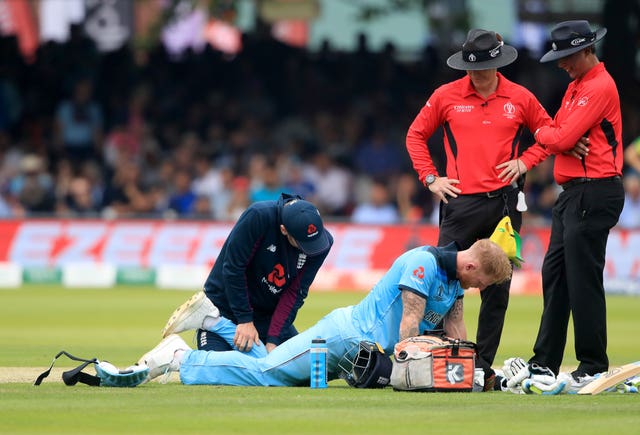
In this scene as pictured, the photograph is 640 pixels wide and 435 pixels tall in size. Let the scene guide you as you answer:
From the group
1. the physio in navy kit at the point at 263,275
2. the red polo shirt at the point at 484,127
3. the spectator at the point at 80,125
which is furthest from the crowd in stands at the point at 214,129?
the physio in navy kit at the point at 263,275

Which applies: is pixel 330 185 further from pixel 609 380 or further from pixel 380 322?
pixel 609 380

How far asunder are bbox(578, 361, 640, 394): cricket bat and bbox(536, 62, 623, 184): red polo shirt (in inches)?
60.5

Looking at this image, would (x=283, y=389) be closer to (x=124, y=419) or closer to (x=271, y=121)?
(x=124, y=419)

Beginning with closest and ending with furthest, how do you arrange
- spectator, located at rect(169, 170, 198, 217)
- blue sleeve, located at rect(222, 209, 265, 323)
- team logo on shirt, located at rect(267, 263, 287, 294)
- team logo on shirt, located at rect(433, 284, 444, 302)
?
team logo on shirt, located at rect(433, 284, 444, 302)
blue sleeve, located at rect(222, 209, 265, 323)
team logo on shirt, located at rect(267, 263, 287, 294)
spectator, located at rect(169, 170, 198, 217)

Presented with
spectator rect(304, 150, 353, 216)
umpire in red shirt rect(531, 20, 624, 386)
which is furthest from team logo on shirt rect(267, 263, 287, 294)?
spectator rect(304, 150, 353, 216)

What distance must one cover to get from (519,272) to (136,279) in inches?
286

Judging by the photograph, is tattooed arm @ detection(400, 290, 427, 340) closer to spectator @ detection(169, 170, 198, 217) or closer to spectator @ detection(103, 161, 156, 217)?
spectator @ detection(169, 170, 198, 217)

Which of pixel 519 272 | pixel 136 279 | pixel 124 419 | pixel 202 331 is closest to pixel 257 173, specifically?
pixel 136 279

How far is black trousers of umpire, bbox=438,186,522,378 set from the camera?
10891 mm

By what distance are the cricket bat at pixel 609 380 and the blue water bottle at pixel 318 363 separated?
195 centimetres

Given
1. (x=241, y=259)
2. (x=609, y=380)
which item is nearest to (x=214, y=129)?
(x=241, y=259)

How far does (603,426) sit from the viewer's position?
26.3 feet

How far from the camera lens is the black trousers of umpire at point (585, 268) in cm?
1021

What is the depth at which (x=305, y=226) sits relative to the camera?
10.2m
